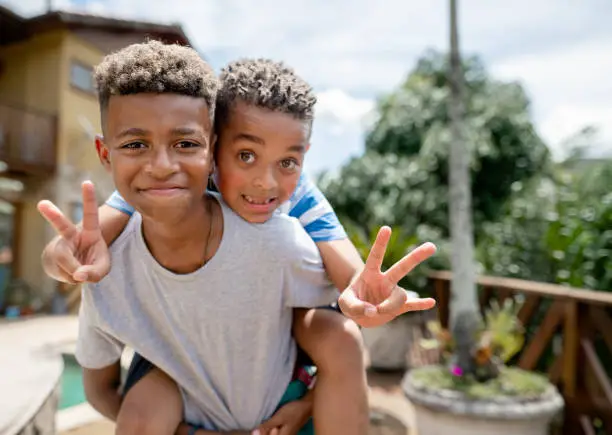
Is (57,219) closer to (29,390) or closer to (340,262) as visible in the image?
(340,262)

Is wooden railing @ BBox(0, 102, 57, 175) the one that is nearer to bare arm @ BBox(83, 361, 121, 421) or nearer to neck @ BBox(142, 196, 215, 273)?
bare arm @ BBox(83, 361, 121, 421)

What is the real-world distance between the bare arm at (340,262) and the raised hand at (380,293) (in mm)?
123

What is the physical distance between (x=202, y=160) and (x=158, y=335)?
44 centimetres

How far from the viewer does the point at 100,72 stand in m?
1.14

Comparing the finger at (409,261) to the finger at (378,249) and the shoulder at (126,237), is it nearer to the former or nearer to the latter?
the finger at (378,249)

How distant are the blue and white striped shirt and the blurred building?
1146 cm

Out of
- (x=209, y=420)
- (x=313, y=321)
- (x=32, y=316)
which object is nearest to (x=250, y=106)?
(x=313, y=321)

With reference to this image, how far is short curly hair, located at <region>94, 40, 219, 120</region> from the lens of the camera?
3.63 ft

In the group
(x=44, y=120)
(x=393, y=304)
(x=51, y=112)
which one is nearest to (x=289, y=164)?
(x=393, y=304)

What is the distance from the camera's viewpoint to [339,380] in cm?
130

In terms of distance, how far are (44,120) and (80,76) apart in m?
1.43

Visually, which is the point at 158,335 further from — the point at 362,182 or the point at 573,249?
the point at 362,182

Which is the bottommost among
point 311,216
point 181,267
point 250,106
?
point 181,267

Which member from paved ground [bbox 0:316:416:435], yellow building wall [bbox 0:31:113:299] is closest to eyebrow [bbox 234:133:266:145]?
paved ground [bbox 0:316:416:435]
